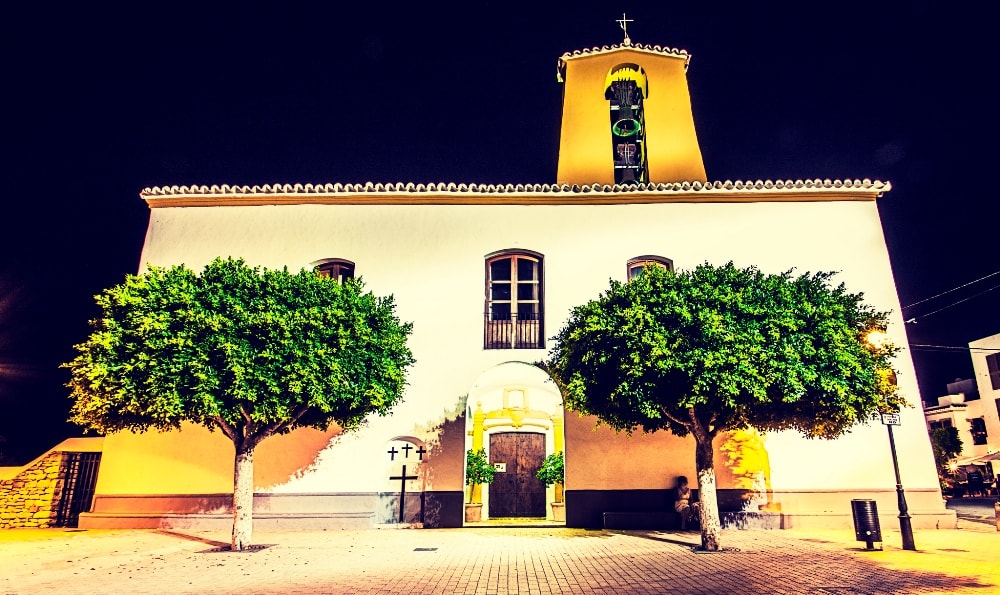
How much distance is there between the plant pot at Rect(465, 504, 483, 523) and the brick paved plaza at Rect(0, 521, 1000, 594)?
14.6 ft

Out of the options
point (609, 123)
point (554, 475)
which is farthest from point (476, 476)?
point (609, 123)

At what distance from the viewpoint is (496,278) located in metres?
15.4

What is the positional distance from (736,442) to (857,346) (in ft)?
14.3

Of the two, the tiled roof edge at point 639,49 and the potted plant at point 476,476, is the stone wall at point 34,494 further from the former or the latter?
the tiled roof edge at point 639,49

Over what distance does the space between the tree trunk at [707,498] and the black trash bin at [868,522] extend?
95.8 inches

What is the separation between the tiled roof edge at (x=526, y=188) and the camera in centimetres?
1491

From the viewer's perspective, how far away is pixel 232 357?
9.63 meters

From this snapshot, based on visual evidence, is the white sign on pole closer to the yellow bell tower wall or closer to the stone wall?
the yellow bell tower wall

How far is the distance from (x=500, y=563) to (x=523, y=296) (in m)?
7.74

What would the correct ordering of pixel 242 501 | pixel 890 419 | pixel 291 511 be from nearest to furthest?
pixel 890 419 → pixel 242 501 → pixel 291 511

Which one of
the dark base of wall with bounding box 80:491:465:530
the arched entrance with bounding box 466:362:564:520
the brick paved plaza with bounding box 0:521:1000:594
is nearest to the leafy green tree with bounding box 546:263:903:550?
the brick paved plaza with bounding box 0:521:1000:594

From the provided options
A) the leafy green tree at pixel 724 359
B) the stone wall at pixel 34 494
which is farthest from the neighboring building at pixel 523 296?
the leafy green tree at pixel 724 359

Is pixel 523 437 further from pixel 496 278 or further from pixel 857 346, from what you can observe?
pixel 857 346

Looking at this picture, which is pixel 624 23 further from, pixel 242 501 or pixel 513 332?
pixel 242 501
